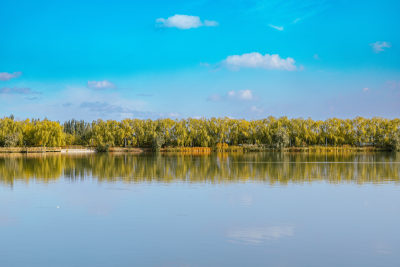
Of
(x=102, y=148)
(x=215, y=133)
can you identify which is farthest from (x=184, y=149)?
(x=102, y=148)

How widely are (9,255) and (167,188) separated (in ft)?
34.7

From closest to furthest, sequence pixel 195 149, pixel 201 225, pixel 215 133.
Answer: pixel 201 225 → pixel 195 149 → pixel 215 133

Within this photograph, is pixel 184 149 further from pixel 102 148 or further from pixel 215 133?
pixel 102 148

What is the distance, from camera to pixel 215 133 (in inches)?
A: 3720

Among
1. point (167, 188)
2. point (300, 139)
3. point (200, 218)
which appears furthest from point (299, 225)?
point (300, 139)

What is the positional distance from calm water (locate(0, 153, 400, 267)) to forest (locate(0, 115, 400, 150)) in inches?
2657

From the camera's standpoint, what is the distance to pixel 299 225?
1154cm

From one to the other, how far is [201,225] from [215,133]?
83.0m

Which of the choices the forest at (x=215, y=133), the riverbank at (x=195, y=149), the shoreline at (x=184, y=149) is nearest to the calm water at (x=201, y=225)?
the shoreline at (x=184, y=149)

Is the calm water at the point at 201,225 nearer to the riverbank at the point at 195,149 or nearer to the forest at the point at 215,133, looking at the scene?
the riverbank at the point at 195,149

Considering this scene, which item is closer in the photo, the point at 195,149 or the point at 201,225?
the point at 201,225

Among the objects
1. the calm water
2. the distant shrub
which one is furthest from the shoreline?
the calm water

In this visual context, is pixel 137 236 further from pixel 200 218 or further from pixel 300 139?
pixel 300 139

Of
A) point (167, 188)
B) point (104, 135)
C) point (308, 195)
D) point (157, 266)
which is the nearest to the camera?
point (157, 266)
